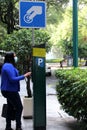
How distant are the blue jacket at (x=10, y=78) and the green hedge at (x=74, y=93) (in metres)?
0.98

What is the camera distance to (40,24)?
902cm

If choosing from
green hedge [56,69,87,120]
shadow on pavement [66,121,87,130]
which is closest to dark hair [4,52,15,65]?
green hedge [56,69,87,120]

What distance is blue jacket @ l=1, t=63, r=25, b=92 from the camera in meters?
8.80

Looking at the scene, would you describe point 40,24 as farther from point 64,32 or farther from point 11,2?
point 64,32

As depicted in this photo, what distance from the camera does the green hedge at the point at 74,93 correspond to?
7.87m

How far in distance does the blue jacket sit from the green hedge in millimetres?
978

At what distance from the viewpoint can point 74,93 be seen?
822 centimetres

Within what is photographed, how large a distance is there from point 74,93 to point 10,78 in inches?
54.8

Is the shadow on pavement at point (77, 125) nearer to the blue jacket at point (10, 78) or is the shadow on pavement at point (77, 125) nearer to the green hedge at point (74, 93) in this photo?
the green hedge at point (74, 93)

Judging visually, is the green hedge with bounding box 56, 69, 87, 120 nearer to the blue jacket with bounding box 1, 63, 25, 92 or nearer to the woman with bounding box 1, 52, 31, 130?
the woman with bounding box 1, 52, 31, 130

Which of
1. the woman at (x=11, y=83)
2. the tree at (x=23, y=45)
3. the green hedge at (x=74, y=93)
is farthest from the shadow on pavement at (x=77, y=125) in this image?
the tree at (x=23, y=45)

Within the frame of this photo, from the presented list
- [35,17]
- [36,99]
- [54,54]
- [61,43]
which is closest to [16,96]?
[36,99]

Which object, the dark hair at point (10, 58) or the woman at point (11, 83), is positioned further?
the dark hair at point (10, 58)

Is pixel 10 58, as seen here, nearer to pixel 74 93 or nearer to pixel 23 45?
pixel 74 93
